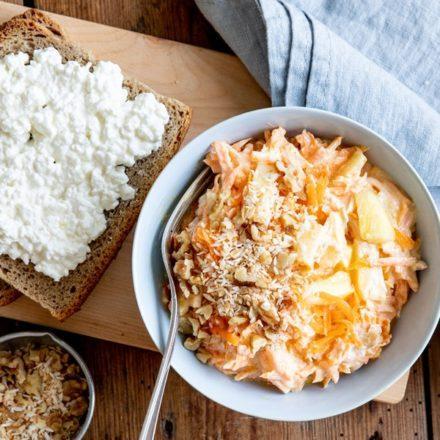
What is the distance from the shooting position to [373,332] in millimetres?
2150

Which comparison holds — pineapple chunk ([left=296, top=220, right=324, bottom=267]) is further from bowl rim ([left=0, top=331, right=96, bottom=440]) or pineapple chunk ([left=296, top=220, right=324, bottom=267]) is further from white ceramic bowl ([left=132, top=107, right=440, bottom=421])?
bowl rim ([left=0, top=331, right=96, bottom=440])

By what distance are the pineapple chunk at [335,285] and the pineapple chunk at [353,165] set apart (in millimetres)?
306

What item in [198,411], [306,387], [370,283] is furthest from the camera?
[198,411]

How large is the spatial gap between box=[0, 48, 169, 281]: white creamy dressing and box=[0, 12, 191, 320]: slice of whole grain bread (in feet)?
0.24

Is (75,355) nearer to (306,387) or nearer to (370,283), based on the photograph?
(306,387)

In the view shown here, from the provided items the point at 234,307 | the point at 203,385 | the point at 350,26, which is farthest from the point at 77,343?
the point at 350,26

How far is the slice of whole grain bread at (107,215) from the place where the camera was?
2.43m

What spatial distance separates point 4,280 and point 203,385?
33.3 inches

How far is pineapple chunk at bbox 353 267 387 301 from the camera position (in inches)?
82.7

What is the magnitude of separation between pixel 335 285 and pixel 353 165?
0.38 m

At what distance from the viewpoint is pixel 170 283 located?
2170 millimetres

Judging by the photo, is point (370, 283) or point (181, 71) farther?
point (181, 71)

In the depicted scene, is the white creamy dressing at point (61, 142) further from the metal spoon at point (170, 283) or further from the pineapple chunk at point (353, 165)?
the pineapple chunk at point (353, 165)

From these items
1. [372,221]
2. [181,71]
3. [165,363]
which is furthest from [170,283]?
[181,71]
